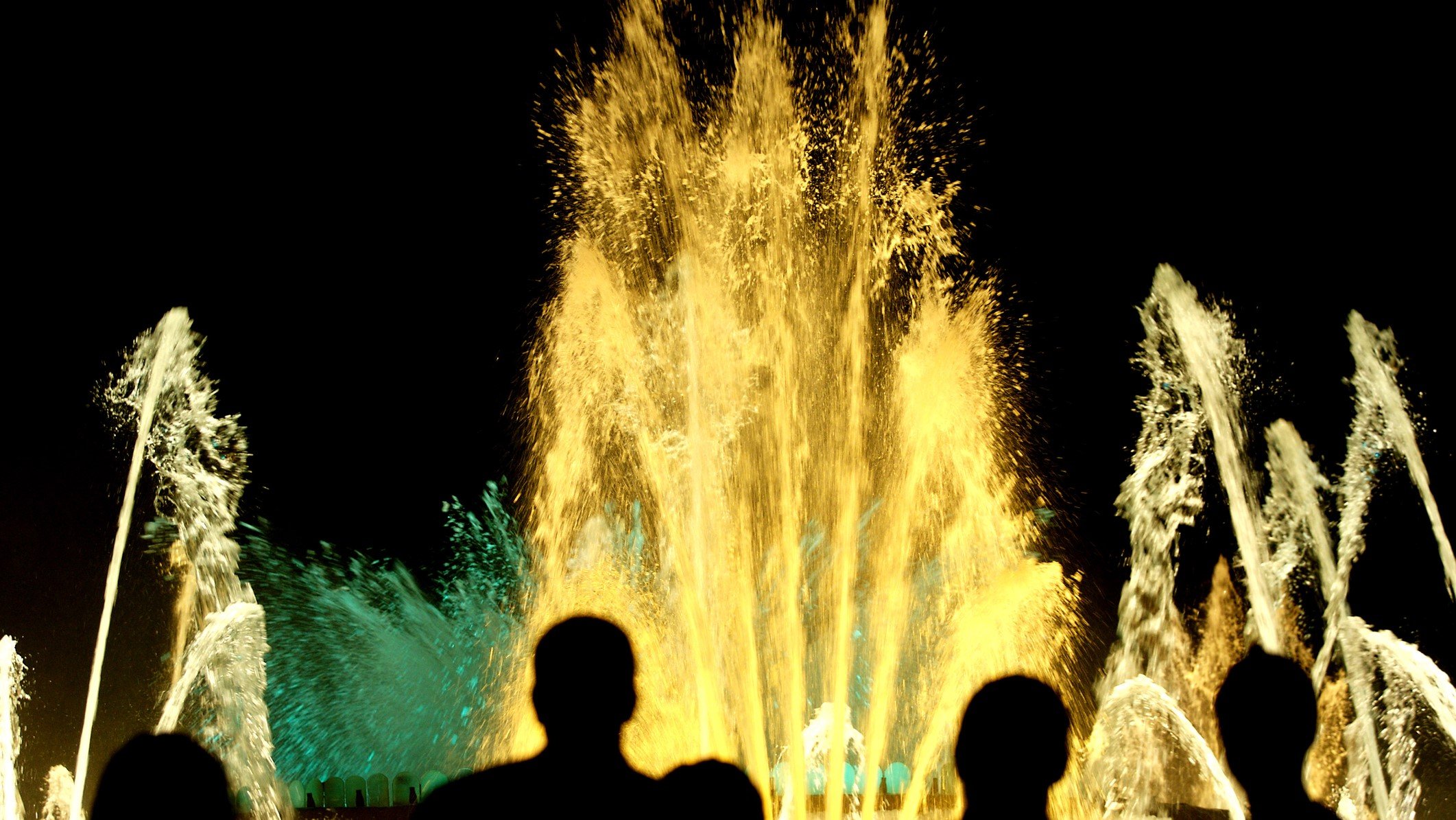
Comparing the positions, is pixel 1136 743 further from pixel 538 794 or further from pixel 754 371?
pixel 538 794

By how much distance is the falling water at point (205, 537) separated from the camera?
8789 mm

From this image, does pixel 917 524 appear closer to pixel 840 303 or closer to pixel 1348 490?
pixel 840 303

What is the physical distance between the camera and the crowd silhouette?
6.43 feet

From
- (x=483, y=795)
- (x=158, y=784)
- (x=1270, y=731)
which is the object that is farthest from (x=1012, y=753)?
(x=158, y=784)

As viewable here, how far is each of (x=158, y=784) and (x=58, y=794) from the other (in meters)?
12.0

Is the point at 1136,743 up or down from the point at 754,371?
down

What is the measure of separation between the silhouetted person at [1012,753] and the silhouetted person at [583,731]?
Answer: 0.77 meters

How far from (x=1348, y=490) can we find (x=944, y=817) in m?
6.68

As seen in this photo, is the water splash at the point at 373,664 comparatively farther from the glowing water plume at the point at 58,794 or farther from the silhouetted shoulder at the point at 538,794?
the silhouetted shoulder at the point at 538,794

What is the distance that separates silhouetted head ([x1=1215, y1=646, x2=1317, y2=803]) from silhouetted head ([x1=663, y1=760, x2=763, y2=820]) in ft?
4.71

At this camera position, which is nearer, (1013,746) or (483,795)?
(483,795)

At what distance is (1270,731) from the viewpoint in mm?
2479

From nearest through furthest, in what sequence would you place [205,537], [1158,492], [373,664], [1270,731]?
[1270,731]
[205,537]
[1158,492]
[373,664]

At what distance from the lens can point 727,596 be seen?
34.7 ft
